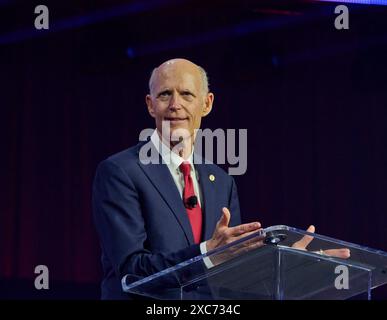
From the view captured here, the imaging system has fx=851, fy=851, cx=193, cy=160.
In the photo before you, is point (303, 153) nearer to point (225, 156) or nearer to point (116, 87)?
point (225, 156)

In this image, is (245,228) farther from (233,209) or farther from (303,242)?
(233,209)

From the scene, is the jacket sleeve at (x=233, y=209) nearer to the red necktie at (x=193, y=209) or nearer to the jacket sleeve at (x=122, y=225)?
the red necktie at (x=193, y=209)

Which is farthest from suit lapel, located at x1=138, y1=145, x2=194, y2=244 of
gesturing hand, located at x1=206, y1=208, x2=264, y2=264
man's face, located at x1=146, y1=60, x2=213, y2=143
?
gesturing hand, located at x1=206, y1=208, x2=264, y2=264

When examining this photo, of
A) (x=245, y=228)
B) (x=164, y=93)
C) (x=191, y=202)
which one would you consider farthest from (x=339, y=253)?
(x=164, y=93)

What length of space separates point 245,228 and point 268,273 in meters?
0.10

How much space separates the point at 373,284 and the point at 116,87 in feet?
10.4

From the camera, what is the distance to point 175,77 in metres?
2.45

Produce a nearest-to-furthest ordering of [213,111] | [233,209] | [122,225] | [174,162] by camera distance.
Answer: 1. [122,225]
2. [174,162]
3. [233,209]
4. [213,111]

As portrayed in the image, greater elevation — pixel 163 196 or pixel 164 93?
pixel 164 93

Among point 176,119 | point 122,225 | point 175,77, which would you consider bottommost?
point 122,225

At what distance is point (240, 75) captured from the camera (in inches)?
196

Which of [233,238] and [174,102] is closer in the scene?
[233,238]

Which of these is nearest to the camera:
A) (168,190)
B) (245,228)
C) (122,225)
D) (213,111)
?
(245,228)

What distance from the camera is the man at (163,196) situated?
2.14 meters
